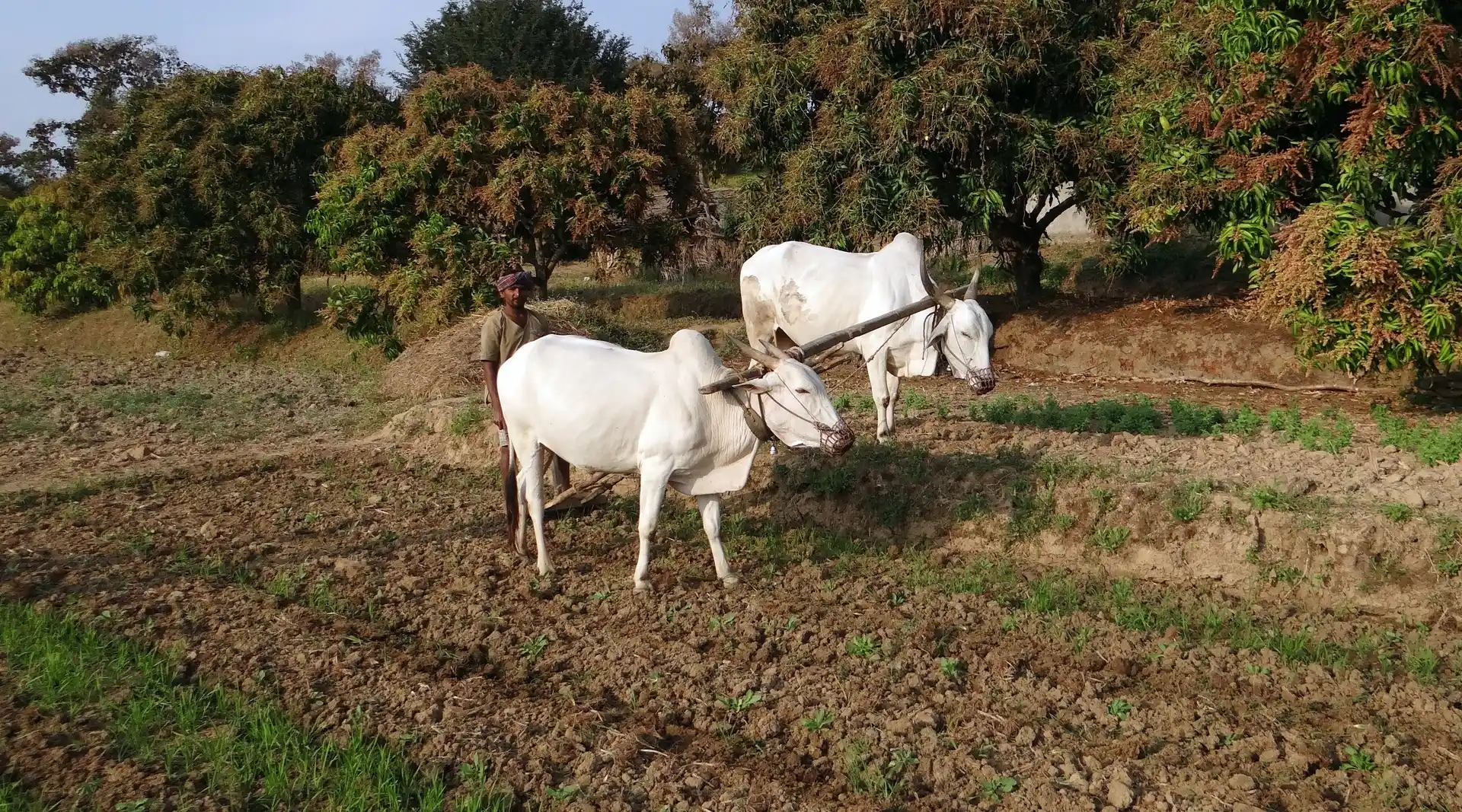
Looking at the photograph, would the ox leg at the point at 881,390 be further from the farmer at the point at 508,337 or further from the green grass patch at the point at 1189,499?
the farmer at the point at 508,337

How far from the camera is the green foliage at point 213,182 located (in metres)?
16.5

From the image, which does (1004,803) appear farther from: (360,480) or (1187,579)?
(360,480)

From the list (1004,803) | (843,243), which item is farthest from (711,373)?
(843,243)

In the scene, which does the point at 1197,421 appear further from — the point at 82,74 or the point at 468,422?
the point at 82,74

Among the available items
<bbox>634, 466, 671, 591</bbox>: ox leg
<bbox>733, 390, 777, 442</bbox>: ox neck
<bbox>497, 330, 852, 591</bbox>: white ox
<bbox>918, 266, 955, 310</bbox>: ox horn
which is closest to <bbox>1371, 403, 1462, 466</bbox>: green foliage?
<bbox>918, 266, 955, 310</bbox>: ox horn

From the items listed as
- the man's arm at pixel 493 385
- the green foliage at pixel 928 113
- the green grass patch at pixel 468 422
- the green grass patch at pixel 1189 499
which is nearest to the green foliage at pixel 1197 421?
the green grass patch at pixel 1189 499

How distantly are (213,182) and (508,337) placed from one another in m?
12.1

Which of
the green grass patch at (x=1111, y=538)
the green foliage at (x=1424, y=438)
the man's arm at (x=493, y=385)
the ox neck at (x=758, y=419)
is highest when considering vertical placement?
the man's arm at (x=493, y=385)

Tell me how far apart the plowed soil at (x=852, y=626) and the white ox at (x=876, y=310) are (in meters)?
0.59

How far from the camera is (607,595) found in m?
6.09

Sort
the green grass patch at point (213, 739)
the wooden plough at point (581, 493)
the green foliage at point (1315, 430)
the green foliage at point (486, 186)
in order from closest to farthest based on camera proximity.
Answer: the green grass patch at point (213, 739), the wooden plough at point (581, 493), the green foliage at point (1315, 430), the green foliage at point (486, 186)

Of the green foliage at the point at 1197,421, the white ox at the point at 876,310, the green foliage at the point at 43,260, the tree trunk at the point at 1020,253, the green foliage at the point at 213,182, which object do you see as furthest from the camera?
the green foliage at the point at 43,260

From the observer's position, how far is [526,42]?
27.4m

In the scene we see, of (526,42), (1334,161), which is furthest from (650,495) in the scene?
(526,42)
